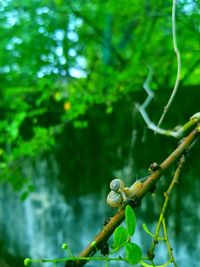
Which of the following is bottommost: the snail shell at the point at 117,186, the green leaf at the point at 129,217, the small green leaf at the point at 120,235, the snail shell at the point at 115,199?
the small green leaf at the point at 120,235

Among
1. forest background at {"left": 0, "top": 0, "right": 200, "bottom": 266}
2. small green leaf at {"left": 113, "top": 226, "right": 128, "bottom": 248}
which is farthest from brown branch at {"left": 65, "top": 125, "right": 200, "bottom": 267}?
forest background at {"left": 0, "top": 0, "right": 200, "bottom": 266}

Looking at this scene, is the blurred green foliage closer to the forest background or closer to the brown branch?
the forest background

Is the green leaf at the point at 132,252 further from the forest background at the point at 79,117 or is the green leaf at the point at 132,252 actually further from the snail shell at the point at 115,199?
the forest background at the point at 79,117

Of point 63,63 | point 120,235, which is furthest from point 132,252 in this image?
point 63,63

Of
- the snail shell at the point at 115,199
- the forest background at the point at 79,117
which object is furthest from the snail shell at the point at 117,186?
the forest background at the point at 79,117

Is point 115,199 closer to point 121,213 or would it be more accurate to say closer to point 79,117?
point 121,213

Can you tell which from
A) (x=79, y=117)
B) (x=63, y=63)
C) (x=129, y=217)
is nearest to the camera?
(x=129, y=217)

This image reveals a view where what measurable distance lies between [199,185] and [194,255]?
1.23 ft

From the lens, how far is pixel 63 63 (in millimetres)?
2762

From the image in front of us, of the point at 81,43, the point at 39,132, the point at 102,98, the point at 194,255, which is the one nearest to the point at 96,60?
the point at 81,43

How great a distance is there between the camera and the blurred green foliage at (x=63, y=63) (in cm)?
260

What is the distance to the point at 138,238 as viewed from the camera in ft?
9.45

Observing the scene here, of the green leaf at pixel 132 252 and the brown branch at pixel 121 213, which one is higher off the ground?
the brown branch at pixel 121 213

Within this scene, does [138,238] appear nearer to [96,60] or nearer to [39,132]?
[39,132]
